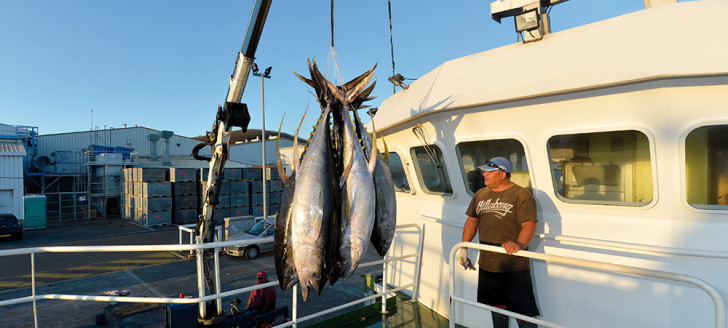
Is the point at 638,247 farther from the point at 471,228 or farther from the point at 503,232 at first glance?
the point at 471,228

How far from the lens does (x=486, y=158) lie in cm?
417

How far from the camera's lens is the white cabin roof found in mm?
2779

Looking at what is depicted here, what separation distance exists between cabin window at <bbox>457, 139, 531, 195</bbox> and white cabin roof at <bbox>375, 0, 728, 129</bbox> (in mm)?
641

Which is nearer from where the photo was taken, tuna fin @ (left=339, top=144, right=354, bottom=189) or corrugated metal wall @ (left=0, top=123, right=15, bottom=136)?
tuna fin @ (left=339, top=144, right=354, bottom=189)

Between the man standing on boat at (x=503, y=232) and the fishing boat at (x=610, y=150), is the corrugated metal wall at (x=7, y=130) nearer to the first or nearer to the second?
the fishing boat at (x=610, y=150)

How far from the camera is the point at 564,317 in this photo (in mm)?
3648

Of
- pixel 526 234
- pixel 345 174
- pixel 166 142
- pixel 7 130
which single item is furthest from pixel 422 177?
pixel 7 130

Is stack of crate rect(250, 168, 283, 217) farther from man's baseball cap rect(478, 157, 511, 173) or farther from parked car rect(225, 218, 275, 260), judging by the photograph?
man's baseball cap rect(478, 157, 511, 173)

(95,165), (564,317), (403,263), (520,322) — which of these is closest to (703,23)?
(564,317)

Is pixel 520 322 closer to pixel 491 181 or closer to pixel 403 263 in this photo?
pixel 491 181

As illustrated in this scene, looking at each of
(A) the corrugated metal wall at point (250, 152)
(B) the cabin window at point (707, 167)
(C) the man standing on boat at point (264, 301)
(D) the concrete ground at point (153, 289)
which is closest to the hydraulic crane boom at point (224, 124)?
(C) the man standing on boat at point (264, 301)

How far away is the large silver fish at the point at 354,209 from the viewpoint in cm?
249

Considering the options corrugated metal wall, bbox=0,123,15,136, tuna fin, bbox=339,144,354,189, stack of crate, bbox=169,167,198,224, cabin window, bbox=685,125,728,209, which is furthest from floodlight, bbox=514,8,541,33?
corrugated metal wall, bbox=0,123,15,136

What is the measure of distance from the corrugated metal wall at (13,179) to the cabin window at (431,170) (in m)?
29.4
